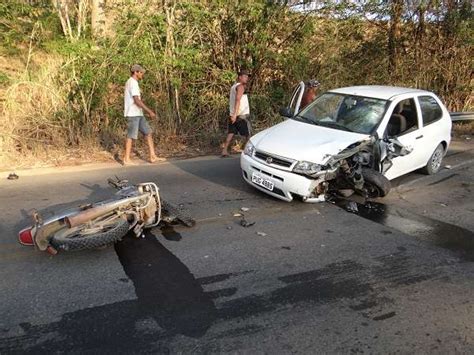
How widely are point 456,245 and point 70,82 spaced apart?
8324 millimetres

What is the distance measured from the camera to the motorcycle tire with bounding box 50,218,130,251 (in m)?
4.46

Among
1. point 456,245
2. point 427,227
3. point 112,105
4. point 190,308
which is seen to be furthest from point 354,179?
point 112,105

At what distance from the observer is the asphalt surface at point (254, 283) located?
346 cm

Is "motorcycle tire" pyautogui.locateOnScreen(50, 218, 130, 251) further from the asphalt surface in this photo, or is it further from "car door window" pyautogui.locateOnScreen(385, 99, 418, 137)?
"car door window" pyautogui.locateOnScreen(385, 99, 418, 137)

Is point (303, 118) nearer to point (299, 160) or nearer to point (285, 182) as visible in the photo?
point (299, 160)

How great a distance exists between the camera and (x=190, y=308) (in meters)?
3.84

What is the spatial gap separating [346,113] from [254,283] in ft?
13.0

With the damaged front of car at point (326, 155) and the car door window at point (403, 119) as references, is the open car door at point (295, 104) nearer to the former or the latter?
the damaged front of car at point (326, 155)

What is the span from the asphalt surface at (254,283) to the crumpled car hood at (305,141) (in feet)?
2.47

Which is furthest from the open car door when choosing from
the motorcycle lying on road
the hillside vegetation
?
the motorcycle lying on road

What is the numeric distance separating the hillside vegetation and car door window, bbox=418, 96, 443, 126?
4756 mm

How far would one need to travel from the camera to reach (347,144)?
6516 millimetres

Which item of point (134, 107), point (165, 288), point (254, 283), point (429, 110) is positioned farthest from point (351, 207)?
point (134, 107)

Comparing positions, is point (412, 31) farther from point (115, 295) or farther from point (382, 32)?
point (115, 295)
